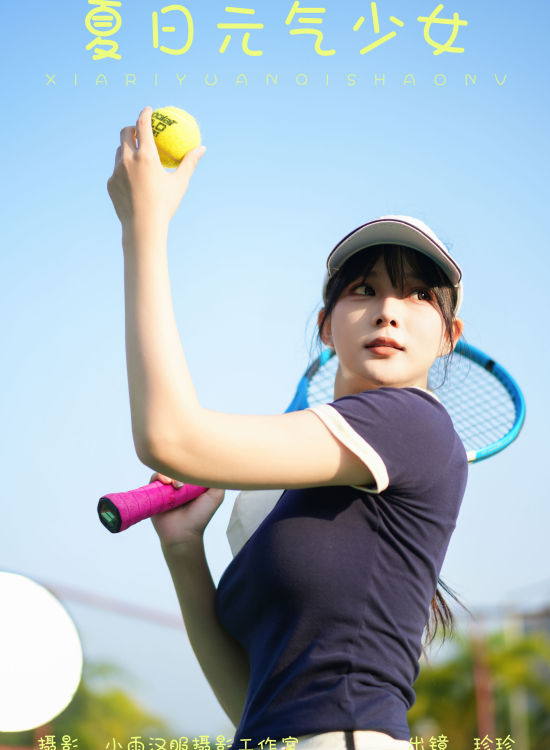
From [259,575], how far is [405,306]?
2.06 ft

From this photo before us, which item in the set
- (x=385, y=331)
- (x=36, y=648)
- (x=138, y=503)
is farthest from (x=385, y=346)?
(x=36, y=648)

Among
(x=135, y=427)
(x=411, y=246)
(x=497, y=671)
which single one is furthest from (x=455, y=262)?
(x=497, y=671)

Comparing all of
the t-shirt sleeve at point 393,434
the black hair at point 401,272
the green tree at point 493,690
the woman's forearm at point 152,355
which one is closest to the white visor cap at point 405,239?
the black hair at point 401,272

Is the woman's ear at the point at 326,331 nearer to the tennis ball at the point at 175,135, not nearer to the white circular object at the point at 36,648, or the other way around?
the tennis ball at the point at 175,135

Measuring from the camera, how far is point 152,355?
4.58ft

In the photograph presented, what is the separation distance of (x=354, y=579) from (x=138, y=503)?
0.66 meters

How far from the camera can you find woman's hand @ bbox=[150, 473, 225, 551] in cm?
209

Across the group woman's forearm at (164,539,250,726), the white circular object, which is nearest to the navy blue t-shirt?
woman's forearm at (164,539,250,726)

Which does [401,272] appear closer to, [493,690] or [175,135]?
[175,135]

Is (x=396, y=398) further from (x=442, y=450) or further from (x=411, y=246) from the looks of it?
(x=411, y=246)

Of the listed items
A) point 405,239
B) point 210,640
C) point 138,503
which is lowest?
point 210,640

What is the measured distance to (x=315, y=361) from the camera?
9.26 feet

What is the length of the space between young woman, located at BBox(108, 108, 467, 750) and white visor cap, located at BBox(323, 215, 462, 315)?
30mm

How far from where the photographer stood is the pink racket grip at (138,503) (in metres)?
2.02
